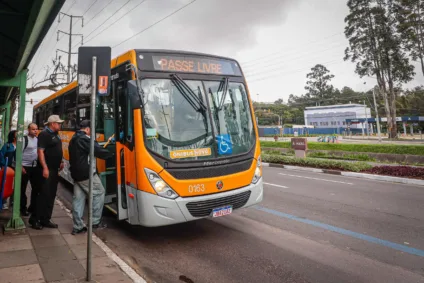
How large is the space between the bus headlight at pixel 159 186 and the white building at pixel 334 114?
73.7 m

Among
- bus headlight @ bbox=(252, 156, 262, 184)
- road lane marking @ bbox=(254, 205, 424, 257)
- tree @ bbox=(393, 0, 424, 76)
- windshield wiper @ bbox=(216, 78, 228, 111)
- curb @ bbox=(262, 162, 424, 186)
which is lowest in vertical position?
road lane marking @ bbox=(254, 205, 424, 257)

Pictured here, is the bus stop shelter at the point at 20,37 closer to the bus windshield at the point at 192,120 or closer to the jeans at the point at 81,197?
the jeans at the point at 81,197

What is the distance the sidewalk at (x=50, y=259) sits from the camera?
3.47 m

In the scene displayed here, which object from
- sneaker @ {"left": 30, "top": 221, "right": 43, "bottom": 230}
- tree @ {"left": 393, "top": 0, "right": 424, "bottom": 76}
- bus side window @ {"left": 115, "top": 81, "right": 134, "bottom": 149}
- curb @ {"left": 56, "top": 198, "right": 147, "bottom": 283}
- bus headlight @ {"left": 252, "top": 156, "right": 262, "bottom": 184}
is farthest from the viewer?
tree @ {"left": 393, "top": 0, "right": 424, "bottom": 76}

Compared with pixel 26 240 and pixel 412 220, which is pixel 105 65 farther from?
pixel 412 220

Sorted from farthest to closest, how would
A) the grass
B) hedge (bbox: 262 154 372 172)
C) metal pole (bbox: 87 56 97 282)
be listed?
1. the grass
2. hedge (bbox: 262 154 372 172)
3. metal pole (bbox: 87 56 97 282)

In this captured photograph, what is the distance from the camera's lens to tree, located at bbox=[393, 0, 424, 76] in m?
30.9

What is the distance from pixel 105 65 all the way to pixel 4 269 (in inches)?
110

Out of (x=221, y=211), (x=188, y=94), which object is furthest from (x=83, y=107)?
(x=221, y=211)

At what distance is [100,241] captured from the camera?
15.5ft

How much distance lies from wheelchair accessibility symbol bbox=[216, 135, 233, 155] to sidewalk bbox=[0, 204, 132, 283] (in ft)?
7.39

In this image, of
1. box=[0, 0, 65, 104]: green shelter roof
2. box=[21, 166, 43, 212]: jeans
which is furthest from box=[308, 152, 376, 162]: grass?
box=[0, 0, 65, 104]: green shelter roof

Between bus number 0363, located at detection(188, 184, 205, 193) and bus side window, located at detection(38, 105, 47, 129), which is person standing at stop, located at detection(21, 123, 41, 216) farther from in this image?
bus side window, located at detection(38, 105, 47, 129)

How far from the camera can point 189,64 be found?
5098mm
